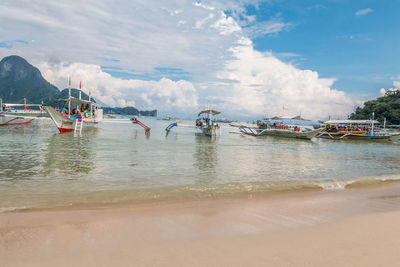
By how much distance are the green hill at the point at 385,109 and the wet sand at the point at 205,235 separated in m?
72.7

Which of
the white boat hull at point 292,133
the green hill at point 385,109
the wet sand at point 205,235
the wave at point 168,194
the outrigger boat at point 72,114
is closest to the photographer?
the wet sand at point 205,235

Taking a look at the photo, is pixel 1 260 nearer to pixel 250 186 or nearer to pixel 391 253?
pixel 391 253

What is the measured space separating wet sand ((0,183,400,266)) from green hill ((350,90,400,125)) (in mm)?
72736

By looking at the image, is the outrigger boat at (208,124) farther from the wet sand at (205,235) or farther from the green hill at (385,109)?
the green hill at (385,109)

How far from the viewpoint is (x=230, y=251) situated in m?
3.03

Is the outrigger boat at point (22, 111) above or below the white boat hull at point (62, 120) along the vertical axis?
above

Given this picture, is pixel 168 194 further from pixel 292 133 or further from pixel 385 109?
pixel 385 109

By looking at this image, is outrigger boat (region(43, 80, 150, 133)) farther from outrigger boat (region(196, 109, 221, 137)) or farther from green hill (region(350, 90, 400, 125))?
green hill (region(350, 90, 400, 125))

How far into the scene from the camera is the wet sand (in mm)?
2832

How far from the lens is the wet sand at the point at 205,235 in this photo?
9.29 ft

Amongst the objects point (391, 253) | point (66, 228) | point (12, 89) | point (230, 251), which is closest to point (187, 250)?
point (230, 251)

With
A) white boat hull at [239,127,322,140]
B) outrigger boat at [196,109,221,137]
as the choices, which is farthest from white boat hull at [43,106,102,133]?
white boat hull at [239,127,322,140]

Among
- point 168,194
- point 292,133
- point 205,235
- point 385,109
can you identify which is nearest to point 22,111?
point 292,133

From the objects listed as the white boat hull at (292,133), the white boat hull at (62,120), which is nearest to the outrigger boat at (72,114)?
the white boat hull at (62,120)
